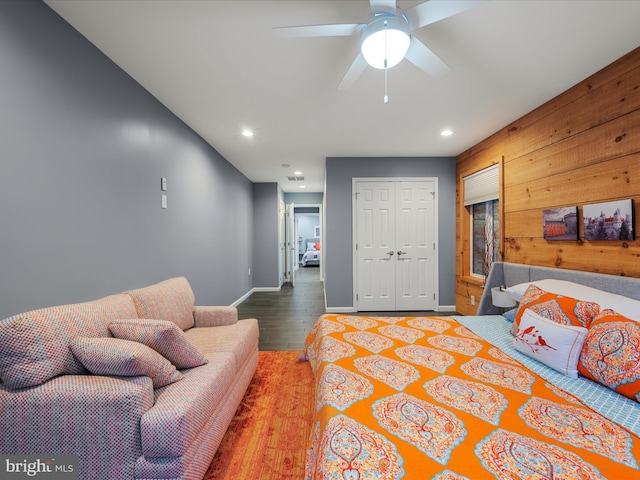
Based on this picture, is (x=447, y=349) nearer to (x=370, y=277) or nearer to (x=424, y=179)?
(x=370, y=277)

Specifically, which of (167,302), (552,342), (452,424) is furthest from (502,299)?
(167,302)

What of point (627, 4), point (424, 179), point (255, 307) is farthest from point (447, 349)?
point (255, 307)

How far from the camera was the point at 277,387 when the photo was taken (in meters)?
2.11

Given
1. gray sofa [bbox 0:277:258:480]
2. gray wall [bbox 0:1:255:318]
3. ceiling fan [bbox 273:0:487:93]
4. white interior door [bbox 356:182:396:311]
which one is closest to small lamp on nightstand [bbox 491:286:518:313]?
white interior door [bbox 356:182:396:311]

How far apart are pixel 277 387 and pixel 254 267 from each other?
4.08 m

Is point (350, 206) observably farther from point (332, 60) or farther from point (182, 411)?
point (182, 411)

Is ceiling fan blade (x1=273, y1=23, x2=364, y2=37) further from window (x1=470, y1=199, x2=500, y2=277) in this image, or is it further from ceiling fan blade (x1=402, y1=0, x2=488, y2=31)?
window (x1=470, y1=199, x2=500, y2=277)

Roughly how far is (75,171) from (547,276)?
380 cm

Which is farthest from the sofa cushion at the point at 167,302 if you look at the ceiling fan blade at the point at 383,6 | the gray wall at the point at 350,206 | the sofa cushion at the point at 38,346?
the gray wall at the point at 350,206

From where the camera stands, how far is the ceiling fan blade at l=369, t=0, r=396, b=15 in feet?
3.97

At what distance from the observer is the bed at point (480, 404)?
0.81 m

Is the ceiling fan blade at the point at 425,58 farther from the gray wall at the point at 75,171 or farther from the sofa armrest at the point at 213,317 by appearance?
the sofa armrest at the point at 213,317

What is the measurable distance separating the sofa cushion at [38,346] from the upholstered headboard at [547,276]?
3.25 meters

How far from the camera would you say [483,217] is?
3705 millimetres
